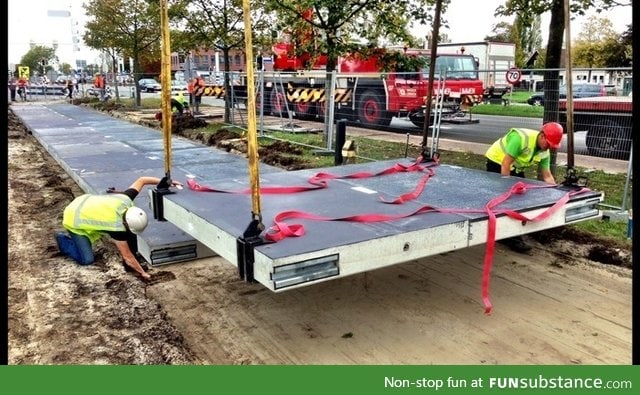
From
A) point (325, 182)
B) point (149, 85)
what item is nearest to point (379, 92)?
point (325, 182)

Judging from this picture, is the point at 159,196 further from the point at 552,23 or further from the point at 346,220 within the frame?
the point at 552,23

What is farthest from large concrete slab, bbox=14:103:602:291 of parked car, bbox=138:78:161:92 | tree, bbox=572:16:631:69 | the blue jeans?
parked car, bbox=138:78:161:92

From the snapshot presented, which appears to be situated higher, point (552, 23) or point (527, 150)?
point (552, 23)

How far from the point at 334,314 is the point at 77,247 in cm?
276

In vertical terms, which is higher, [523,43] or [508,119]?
[523,43]

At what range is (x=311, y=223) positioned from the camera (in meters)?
3.79

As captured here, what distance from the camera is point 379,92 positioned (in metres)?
15.5

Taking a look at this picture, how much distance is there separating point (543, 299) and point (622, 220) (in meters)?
2.59

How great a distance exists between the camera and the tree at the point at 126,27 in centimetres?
2478

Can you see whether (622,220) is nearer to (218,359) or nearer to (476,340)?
(476,340)

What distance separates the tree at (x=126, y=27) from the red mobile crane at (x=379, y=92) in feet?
32.1

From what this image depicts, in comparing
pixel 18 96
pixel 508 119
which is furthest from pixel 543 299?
pixel 18 96

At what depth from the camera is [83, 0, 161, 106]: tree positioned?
24.8m

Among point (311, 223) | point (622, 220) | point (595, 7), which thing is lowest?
point (622, 220)
